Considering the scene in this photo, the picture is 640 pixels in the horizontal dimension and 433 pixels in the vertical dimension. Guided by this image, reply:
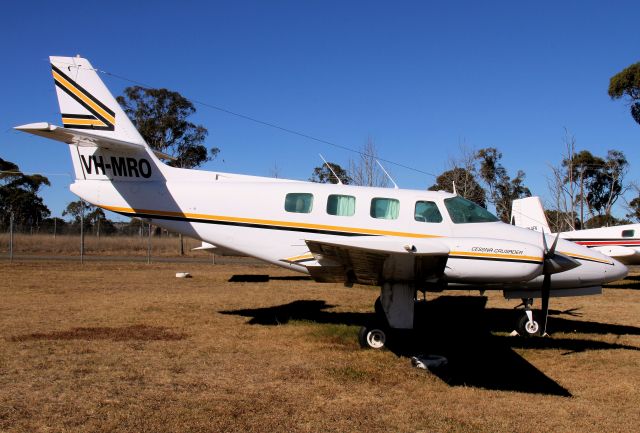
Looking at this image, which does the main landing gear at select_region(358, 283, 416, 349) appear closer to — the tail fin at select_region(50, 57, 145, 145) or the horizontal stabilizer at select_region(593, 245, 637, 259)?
the tail fin at select_region(50, 57, 145, 145)

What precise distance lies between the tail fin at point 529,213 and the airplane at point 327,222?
32.6 feet

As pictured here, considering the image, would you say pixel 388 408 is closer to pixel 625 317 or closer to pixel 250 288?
pixel 625 317

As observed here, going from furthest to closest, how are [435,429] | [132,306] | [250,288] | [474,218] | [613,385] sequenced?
[250,288], [132,306], [474,218], [613,385], [435,429]

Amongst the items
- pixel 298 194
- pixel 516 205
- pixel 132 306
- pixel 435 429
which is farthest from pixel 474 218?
pixel 516 205

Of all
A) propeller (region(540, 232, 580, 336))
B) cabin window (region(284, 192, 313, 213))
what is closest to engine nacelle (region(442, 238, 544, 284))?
propeller (region(540, 232, 580, 336))

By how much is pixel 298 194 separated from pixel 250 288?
26.7 ft

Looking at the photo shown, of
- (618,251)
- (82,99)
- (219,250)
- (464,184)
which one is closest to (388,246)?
(82,99)

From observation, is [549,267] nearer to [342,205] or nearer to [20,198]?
[342,205]

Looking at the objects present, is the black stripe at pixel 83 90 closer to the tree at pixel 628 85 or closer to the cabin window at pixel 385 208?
the cabin window at pixel 385 208

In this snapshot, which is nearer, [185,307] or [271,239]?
[271,239]

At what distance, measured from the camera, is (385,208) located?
10.0 m

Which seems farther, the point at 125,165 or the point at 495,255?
the point at 125,165

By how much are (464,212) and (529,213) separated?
11.5m

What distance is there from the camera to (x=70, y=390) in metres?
6.16
